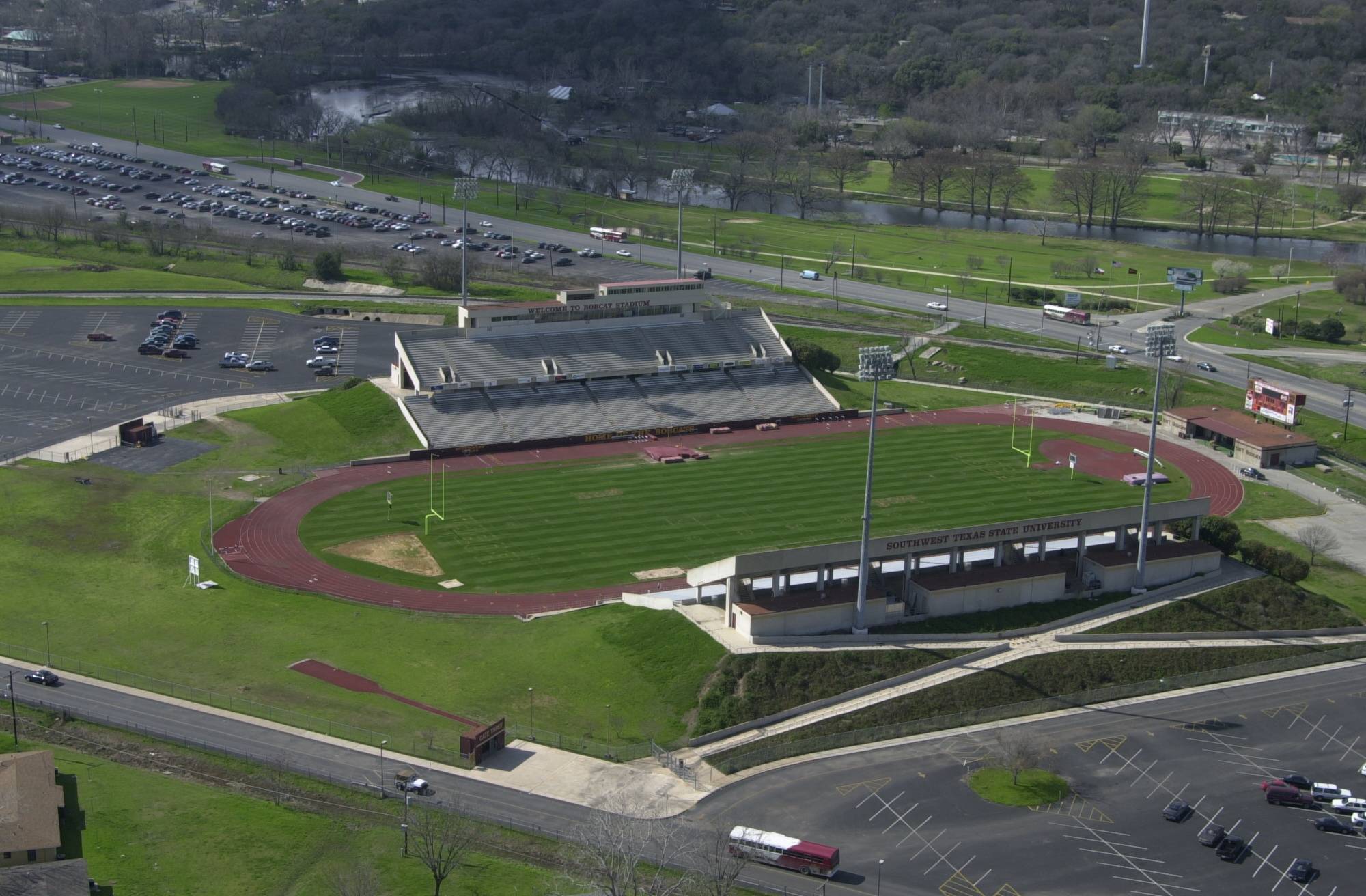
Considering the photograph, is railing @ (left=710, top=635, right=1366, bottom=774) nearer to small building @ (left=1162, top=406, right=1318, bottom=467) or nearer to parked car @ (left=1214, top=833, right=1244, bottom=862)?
parked car @ (left=1214, top=833, right=1244, bottom=862)

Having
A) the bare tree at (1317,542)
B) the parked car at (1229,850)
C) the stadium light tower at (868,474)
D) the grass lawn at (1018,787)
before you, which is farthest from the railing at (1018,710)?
the bare tree at (1317,542)

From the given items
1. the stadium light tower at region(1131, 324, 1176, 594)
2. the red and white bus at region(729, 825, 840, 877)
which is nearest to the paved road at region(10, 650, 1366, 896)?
the red and white bus at region(729, 825, 840, 877)

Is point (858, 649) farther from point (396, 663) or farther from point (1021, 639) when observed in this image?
point (396, 663)

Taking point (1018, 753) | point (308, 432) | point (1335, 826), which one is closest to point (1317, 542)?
point (1335, 826)

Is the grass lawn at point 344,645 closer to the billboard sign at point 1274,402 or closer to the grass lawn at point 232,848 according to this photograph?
the grass lawn at point 232,848

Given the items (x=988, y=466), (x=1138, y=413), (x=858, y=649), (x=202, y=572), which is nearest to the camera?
(x=858, y=649)

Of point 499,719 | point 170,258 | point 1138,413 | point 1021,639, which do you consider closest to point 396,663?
point 499,719
